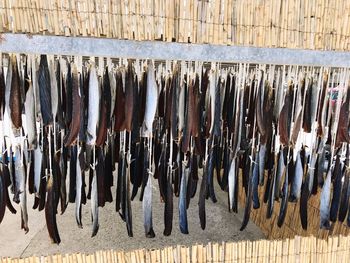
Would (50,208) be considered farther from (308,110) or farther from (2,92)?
(308,110)

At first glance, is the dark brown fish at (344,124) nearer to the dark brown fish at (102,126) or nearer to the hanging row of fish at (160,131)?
the hanging row of fish at (160,131)

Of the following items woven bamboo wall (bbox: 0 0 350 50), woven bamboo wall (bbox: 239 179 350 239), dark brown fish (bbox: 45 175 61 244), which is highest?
woven bamboo wall (bbox: 0 0 350 50)

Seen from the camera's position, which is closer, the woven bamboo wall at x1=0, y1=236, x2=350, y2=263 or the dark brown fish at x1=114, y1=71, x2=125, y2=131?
the woven bamboo wall at x1=0, y1=236, x2=350, y2=263

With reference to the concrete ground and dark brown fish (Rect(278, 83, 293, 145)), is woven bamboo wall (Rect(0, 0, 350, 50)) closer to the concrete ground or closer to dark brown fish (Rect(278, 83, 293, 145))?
dark brown fish (Rect(278, 83, 293, 145))

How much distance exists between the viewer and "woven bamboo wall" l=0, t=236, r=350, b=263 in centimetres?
138

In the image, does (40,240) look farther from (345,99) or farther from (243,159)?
(345,99)

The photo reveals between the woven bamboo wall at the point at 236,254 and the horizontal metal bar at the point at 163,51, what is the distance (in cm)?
83

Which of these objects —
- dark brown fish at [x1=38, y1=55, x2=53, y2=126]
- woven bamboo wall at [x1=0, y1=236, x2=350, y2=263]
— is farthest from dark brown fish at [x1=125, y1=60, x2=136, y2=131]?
woven bamboo wall at [x1=0, y1=236, x2=350, y2=263]

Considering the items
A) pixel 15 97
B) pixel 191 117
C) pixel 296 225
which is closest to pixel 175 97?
pixel 191 117

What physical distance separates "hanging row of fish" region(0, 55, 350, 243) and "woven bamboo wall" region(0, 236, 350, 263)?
0.31 m

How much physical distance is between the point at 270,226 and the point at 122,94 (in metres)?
2.63

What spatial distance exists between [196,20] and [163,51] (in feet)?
0.63

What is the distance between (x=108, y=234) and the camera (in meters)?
3.42

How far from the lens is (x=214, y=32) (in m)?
1.34
